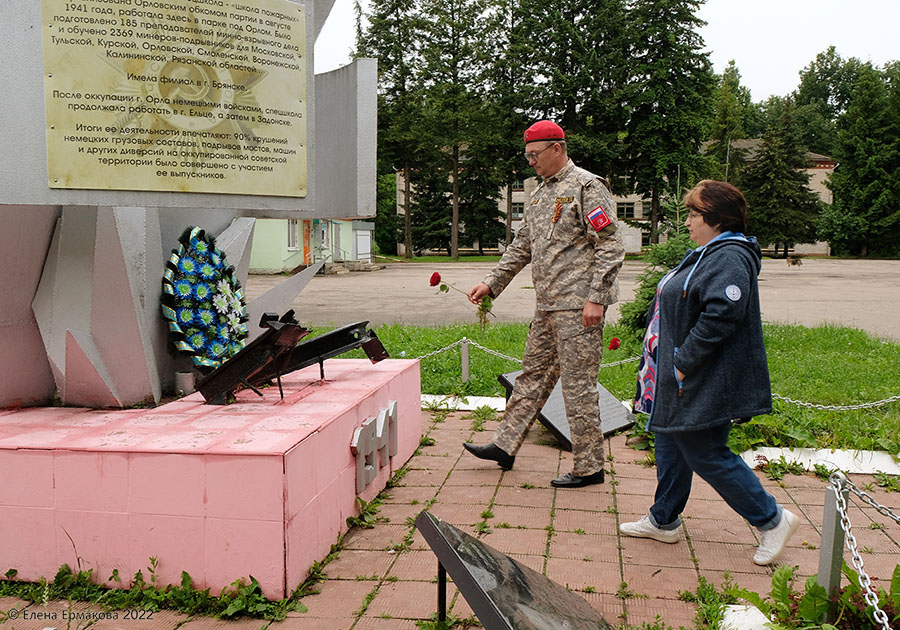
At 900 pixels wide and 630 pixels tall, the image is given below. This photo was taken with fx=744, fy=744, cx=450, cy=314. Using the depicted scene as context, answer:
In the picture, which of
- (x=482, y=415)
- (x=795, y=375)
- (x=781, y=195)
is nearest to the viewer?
(x=482, y=415)

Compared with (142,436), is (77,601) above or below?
below

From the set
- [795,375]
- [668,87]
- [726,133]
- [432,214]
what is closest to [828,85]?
[726,133]

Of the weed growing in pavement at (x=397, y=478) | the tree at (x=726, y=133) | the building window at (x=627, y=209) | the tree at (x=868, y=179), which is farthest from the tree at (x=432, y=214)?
the weed growing in pavement at (x=397, y=478)

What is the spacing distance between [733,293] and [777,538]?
116 centimetres

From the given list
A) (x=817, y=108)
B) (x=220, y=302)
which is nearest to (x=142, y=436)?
(x=220, y=302)

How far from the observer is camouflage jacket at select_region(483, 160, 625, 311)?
13.7ft

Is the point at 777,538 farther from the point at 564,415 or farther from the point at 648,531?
the point at 564,415

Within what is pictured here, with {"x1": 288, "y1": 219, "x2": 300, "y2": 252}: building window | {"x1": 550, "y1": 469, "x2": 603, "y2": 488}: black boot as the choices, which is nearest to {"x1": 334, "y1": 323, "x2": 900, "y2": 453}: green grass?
{"x1": 550, "y1": 469, "x2": 603, "y2": 488}: black boot

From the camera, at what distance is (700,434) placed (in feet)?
10.7

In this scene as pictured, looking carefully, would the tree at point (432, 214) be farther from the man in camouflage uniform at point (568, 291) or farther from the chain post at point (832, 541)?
the chain post at point (832, 541)

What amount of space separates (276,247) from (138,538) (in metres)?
31.1

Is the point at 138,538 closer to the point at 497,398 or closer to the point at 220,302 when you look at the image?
the point at 220,302

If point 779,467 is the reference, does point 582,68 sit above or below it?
above

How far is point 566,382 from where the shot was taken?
4336 millimetres
